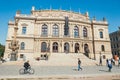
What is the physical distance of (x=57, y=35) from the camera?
4634cm

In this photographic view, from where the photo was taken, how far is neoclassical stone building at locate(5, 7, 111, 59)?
44534mm

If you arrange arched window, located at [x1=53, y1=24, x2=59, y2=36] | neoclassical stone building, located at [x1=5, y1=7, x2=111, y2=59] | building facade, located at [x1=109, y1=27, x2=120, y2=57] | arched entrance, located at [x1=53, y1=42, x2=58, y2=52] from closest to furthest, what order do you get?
neoclassical stone building, located at [x1=5, y1=7, x2=111, y2=59], arched entrance, located at [x1=53, y1=42, x2=58, y2=52], arched window, located at [x1=53, y1=24, x2=59, y2=36], building facade, located at [x1=109, y1=27, x2=120, y2=57]

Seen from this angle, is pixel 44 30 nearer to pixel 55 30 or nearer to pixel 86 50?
pixel 55 30

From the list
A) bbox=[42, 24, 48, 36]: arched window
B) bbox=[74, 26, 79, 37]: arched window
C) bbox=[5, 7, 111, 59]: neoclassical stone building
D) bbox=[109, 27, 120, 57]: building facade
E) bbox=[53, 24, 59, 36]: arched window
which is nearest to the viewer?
bbox=[5, 7, 111, 59]: neoclassical stone building

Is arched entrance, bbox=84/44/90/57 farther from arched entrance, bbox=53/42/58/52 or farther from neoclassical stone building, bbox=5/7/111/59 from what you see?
arched entrance, bbox=53/42/58/52

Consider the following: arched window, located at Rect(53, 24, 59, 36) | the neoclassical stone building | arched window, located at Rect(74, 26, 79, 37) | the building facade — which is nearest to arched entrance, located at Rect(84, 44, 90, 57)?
the neoclassical stone building

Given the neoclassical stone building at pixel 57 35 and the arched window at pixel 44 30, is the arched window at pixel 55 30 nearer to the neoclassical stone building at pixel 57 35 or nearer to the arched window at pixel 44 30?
the neoclassical stone building at pixel 57 35

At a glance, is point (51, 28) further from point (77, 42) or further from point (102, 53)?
point (102, 53)

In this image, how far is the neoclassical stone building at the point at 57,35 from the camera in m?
44.5

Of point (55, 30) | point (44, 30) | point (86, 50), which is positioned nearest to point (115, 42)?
point (86, 50)

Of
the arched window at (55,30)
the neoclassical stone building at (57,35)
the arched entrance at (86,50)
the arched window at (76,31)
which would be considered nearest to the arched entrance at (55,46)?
the neoclassical stone building at (57,35)

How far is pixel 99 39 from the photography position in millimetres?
49438

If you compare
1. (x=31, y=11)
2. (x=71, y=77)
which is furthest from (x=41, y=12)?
(x=71, y=77)

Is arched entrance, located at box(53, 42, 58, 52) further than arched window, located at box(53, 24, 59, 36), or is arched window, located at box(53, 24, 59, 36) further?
arched window, located at box(53, 24, 59, 36)
